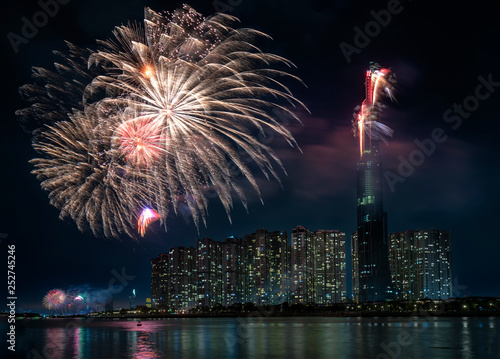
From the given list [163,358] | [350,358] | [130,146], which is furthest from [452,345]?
[130,146]

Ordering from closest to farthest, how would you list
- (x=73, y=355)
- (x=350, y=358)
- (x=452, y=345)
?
(x=350, y=358)
(x=73, y=355)
(x=452, y=345)

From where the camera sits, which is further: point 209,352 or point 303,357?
point 209,352

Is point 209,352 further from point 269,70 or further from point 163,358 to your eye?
point 269,70

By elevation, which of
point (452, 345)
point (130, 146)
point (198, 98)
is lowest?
point (452, 345)

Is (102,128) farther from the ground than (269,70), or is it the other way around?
(269,70)

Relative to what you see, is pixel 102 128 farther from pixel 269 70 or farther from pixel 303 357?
pixel 303 357

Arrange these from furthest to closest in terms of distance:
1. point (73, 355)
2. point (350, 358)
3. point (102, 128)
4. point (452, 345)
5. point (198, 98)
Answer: point (452, 345)
point (73, 355)
point (350, 358)
point (102, 128)
point (198, 98)

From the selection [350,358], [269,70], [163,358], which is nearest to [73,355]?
[163,358]

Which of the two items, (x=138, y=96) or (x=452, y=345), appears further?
(x=452, y=345)

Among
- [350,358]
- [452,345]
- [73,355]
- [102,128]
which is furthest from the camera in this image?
[452,345]
